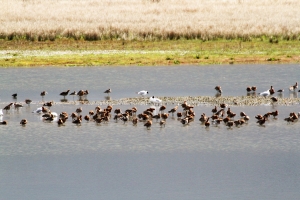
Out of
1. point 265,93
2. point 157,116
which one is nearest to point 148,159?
point 157,116

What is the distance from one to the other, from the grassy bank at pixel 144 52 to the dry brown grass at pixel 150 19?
4.18ft

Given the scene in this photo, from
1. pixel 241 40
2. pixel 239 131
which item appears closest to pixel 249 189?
pixel 239 131

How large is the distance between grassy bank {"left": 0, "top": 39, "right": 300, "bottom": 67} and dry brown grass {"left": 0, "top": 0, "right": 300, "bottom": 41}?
4.18 feet

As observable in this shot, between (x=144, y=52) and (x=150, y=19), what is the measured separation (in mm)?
13455

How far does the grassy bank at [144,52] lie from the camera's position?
43.4 m

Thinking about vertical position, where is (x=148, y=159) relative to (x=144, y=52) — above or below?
below

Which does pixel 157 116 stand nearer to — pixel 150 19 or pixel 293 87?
pixel 293 87

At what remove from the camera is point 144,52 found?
47.1m

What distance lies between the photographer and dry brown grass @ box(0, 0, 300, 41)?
173 feet

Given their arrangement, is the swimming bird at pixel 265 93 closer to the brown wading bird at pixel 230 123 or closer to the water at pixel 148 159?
the water at pixel 148 159

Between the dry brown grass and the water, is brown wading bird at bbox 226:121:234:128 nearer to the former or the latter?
the water

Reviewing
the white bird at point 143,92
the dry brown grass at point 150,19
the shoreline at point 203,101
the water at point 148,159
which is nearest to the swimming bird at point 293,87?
the water at point 148,159

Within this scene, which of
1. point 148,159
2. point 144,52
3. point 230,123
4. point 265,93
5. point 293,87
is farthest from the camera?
point 144,52

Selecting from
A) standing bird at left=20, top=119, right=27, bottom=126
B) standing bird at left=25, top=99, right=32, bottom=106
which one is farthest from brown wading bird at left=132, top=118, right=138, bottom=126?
standing bird at left=25, top=99, right=32, bottom=106
